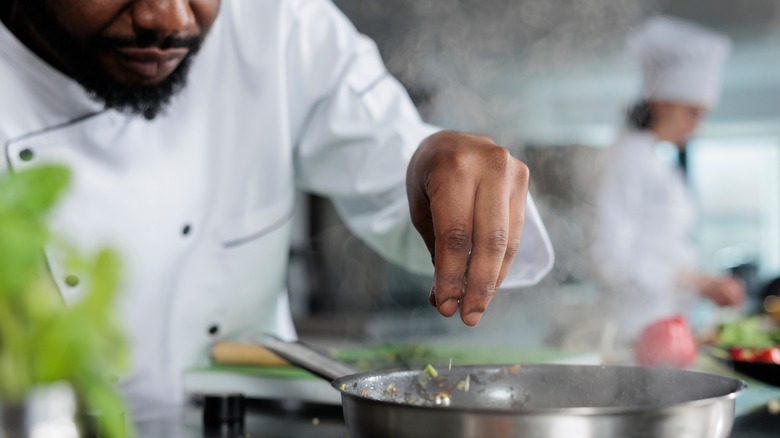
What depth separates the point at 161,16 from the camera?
1.07m

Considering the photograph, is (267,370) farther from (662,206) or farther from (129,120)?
(662,206)

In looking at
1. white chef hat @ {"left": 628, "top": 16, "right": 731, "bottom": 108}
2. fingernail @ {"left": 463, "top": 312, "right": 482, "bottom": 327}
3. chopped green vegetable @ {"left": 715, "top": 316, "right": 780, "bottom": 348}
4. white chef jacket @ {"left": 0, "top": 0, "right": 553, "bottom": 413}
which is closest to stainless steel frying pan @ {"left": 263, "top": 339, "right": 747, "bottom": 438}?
fingernail @ {"left": 463, "top": 312, "right": 482, "bottom": 327}

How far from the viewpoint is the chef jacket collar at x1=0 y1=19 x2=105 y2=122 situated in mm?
1240

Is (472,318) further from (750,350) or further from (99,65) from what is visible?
(750,350)

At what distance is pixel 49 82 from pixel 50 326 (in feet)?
3.28

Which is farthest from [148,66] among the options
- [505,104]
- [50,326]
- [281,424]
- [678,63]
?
[505,104]

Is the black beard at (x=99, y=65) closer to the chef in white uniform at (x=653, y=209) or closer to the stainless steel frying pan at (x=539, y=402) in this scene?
the stainless steel frying pan at (x=539, y=402)

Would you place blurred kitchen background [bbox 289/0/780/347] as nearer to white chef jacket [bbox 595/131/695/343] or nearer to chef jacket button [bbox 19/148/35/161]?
white chef jacket [bbox 595/131/695/343]

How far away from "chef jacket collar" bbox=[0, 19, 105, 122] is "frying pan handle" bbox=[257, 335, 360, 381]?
429mm

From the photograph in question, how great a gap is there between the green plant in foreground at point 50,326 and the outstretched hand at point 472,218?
50cm

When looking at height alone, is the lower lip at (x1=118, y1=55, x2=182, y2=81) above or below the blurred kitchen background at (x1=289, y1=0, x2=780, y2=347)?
above

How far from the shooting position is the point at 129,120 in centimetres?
134

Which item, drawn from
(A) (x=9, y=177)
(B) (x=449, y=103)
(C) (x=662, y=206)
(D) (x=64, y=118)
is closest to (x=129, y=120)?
(D) (x=64, y=118)

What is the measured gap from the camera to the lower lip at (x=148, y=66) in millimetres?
1138
